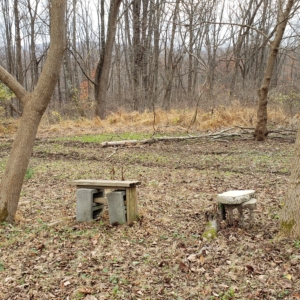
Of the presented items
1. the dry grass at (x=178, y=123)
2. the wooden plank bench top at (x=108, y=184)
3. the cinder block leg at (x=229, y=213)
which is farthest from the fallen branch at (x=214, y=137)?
the cinder block leg at (x=229, y=213)

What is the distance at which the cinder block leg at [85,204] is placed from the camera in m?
4.99

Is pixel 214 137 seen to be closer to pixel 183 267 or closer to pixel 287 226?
pixel 287 226

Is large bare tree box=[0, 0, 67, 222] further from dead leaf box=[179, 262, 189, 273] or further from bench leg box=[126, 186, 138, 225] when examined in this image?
dead leaf box=[179, 262, 189, 273]

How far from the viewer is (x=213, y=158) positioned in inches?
372

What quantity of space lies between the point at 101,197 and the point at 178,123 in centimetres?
1135

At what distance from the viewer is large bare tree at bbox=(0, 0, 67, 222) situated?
180 inches

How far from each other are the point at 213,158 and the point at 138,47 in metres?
14.9

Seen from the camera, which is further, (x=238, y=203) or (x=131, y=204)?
(x=131, y=204)

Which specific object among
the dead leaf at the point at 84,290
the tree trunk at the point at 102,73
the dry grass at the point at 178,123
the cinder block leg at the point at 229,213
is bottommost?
the dead leaf at the point at 84,290

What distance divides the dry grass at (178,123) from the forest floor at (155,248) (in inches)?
300

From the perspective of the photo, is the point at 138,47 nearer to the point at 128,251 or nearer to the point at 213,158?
the point at 213,158

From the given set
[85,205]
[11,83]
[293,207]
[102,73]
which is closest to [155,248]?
[85,205]

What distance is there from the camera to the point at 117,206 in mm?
4750

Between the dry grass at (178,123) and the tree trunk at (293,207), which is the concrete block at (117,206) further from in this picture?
the dry grass at (178,123)
